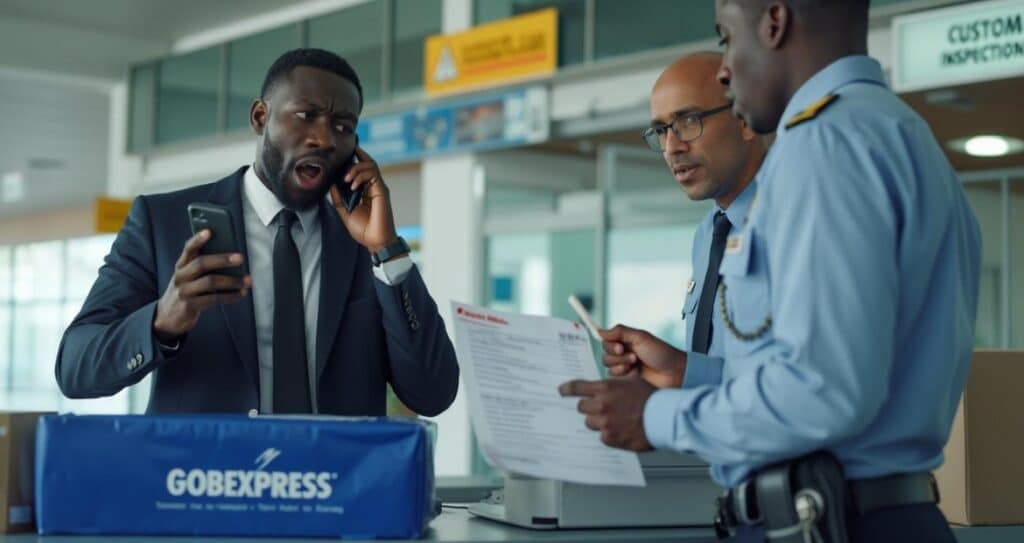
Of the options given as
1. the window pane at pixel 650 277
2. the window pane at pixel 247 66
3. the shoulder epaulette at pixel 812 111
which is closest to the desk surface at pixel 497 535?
the shoulder epaulette at pixel 812 111

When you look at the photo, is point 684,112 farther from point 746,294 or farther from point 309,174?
point 746,294

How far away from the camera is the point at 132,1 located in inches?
408

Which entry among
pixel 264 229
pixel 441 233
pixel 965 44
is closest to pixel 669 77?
pixel 264 229

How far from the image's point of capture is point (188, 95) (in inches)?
458

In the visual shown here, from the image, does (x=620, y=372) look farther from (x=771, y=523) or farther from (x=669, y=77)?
(x=669, y=77)

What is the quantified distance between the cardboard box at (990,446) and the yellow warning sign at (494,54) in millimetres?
5819

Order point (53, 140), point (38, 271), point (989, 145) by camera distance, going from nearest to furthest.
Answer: point (989, 145)
point (53, 140)
point (38, 271)

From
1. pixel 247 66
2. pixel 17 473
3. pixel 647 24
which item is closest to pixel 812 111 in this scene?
pixel 17 473

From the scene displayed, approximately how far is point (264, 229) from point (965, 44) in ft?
14.6

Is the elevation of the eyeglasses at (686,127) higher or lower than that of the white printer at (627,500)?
higher

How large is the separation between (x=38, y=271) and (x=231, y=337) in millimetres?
20251

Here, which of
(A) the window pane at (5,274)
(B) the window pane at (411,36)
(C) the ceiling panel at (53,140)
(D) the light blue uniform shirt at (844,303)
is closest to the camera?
(D) the light blue uniform shirt at (844,303)

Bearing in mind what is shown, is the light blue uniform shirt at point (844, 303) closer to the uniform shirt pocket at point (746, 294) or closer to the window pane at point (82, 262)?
the uniform shirt pocket at point (746, 294)

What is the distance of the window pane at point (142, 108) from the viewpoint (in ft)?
39.4
